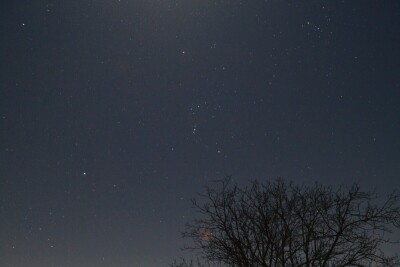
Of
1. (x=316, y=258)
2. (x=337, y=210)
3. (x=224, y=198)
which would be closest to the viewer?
(x=316, y=258)

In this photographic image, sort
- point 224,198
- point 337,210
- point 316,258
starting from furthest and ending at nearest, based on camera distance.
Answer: point 224,198
point 337,210
point 316,258

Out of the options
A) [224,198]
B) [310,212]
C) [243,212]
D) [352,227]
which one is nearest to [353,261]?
[352,227]

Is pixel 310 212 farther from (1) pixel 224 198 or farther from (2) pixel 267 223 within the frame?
(1) pixel 224 198

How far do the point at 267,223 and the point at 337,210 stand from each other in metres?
1.74

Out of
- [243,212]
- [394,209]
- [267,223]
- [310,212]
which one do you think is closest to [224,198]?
[243,212]

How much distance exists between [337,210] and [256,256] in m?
2.28

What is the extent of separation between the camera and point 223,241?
34.1ft

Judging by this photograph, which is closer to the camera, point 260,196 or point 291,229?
point 291,229

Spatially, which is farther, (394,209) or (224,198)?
(224,198)

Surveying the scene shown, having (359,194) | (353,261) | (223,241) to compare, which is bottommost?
(353,261)

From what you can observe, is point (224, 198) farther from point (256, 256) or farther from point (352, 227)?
point (352, 227)

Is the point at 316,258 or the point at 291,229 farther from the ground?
the point at 291,229

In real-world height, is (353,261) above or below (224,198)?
below

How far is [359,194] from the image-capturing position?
10.2 m
